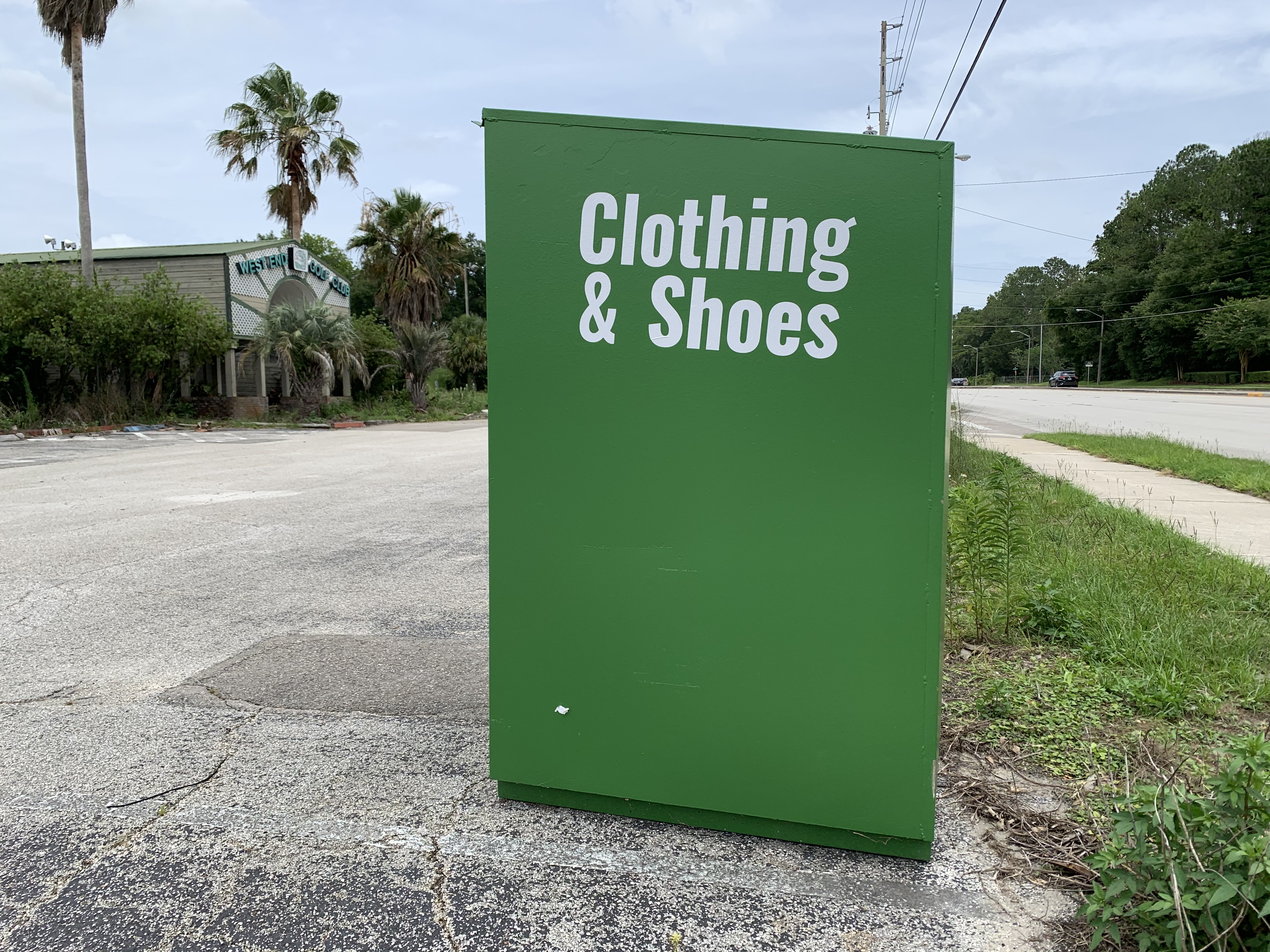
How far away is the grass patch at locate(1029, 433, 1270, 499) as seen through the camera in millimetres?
9625

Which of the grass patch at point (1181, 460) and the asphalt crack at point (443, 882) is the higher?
the grass patch at point (1181, 460)

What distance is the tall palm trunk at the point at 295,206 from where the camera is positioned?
106ft

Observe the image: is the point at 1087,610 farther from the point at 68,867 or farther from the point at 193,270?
the point at 193,270

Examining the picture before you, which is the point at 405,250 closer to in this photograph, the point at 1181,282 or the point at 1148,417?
the point at 1148,417

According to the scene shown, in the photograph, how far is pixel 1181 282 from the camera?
2586 inches

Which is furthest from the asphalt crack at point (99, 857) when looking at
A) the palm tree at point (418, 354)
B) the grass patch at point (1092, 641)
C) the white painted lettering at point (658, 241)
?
the palm tree at point (418, 354)

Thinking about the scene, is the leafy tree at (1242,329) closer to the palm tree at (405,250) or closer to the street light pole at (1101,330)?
the street light pole at (1101,330)

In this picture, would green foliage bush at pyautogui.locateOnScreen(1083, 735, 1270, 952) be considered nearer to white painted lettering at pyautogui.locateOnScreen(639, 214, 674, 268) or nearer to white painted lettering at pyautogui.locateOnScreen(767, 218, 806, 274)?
white painted lettering at pyautogui.locateOnScreen(767, 218, 806, 274)

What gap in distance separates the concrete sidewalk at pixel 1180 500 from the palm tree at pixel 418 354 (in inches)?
938

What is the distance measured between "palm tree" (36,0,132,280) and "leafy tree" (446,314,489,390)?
60.1 ft

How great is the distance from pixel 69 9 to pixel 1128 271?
7747cm

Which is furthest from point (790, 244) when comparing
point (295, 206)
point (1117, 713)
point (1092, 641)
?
point (295, 206)

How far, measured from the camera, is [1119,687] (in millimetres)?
3596

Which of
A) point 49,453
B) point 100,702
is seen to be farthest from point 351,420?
point 100,702
